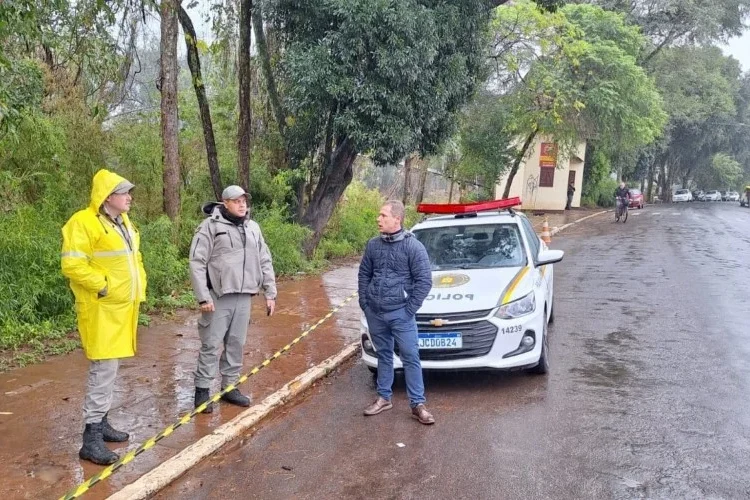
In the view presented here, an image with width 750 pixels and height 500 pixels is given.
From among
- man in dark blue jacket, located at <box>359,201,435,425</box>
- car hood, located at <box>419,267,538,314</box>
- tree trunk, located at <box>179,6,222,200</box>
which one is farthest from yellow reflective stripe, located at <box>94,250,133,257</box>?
tree trunk, located at <box>179,6,222,200</box>

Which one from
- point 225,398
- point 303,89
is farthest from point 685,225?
point 225,398

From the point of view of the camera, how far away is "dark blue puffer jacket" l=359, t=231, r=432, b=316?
546 cm

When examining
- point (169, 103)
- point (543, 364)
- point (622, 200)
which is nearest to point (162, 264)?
point (169, 103)

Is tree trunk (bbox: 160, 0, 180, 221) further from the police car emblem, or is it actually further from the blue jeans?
the blue jeans

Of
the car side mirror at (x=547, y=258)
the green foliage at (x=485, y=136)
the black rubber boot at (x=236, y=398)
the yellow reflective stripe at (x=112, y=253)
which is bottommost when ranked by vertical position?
the black rubber boot at (x=236, y=398)

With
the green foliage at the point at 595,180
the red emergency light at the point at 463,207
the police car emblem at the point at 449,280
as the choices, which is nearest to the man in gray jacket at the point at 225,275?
the police car emblem at the point at 449,280

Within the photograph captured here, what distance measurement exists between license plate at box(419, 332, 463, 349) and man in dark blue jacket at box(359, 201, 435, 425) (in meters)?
0.52

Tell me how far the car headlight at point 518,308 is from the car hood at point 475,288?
5cm

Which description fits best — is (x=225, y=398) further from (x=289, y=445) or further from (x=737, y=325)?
(x=737, y=325)

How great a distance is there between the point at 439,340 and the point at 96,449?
2978mm

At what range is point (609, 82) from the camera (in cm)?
2692

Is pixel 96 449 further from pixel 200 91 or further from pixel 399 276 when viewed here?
pixel 200 91

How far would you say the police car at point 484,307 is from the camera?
614cm

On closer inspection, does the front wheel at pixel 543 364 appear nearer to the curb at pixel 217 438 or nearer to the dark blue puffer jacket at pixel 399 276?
the dark blue puffer jacket at pixel 399 276
